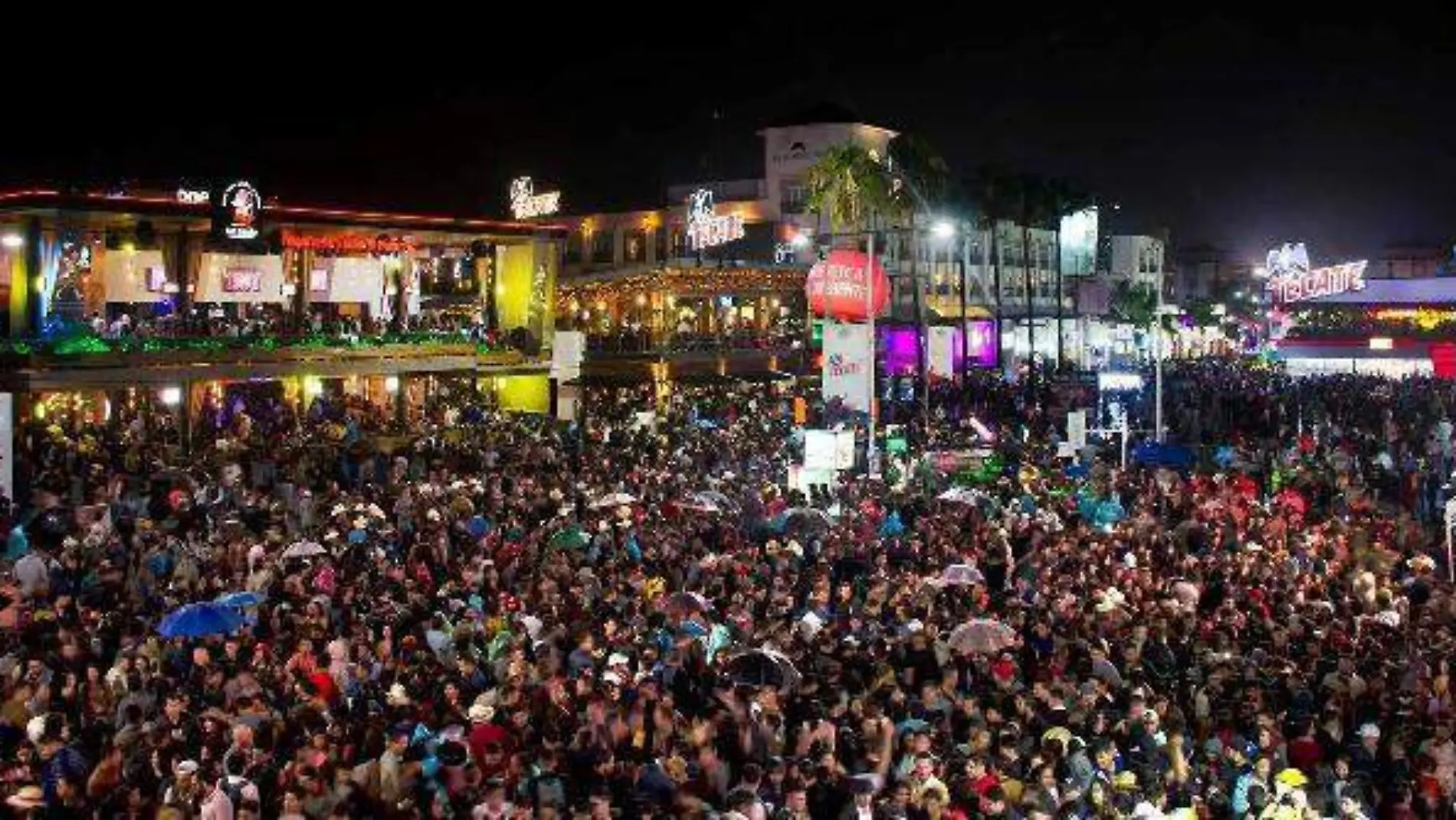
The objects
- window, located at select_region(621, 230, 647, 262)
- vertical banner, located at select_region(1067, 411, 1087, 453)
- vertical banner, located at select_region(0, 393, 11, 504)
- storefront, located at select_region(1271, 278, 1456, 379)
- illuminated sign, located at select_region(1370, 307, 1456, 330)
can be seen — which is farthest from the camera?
illuminated sign, located at select_region(1370, 307, 1456, 330)

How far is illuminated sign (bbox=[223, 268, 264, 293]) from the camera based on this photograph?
34156 millimetres

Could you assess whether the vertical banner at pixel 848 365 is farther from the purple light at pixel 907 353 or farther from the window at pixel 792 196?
the window at pixel 792 196

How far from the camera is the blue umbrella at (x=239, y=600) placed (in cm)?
1405

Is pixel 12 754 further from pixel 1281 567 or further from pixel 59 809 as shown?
pixel 1281 567

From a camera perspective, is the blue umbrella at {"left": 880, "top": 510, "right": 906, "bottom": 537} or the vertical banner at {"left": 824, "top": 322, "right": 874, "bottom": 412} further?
the vertical banner at {"left": 824, "top": 322, "right": 874, "bottom": 412}

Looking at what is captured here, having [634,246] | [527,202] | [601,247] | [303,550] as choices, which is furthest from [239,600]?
[601,247]

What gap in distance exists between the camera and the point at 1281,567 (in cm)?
1869

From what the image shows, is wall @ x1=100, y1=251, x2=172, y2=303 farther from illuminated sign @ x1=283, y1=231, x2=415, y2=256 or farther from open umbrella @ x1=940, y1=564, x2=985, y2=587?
open umbrella @ x1=940, y1=564, x2=985, y2=587

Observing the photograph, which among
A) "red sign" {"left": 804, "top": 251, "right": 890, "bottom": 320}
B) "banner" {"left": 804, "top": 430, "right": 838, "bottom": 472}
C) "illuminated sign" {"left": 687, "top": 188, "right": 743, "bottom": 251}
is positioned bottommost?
"banner" {"left": 804, "top": 430, "right": 838, "bottom": 472}

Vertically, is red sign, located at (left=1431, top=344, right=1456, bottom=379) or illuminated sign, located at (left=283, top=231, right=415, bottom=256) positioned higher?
illuminated sign, located at (left=283, top=231, right=415, bottom=256)

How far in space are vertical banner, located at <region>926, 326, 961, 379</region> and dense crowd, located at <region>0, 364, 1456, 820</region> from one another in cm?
3493

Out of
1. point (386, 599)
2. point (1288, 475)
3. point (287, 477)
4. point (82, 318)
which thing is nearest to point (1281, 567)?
point (1288, 475)

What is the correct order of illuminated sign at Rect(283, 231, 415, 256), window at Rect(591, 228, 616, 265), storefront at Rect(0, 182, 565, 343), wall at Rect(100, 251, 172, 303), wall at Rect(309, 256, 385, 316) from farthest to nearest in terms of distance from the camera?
window at Rect(591, 228, 616, 265), wall at Rect(309, 256, 385, 316), illuminated sign at Rect(283, 231, 415, 256), wall at Rect(100, 251, 172, 303), storefront at Rect(0, 182, 565, 343)

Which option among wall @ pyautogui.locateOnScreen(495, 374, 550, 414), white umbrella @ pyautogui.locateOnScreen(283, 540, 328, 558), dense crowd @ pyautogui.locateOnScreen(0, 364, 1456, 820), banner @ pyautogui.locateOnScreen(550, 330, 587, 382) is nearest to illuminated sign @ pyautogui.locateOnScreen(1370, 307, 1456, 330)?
banner @ pyautogui.locateOnScreen(550, 330, 587, 382)
